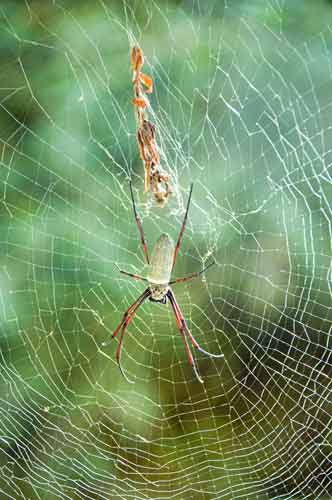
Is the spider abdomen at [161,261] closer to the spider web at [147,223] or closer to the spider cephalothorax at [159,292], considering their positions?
the spider cephalothorax at [159,292]

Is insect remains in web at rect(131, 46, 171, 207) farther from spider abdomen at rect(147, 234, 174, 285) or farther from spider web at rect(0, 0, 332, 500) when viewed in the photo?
spider web at rect(0, 0, 332, 500)

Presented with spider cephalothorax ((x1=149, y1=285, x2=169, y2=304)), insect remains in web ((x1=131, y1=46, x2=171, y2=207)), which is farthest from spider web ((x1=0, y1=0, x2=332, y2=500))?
insect remains in web ((x1=131, y1=46, x2=171, y2=207))

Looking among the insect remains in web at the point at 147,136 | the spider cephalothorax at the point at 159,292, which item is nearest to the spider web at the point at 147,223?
the spider cephalothorax at the point at 159,292

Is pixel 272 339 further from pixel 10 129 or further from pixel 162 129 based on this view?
pixel 10 129

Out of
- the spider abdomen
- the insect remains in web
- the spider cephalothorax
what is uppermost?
the insect remains in web

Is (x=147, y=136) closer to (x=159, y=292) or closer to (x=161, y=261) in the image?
(x=161, y=261)

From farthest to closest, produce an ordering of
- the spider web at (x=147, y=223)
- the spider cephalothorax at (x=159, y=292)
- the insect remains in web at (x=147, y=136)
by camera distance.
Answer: the spider web at (x=147, y=223) < the spider cephalothorax at (x=159, y=292) < the insect remains in web at (x=147, y=136)
